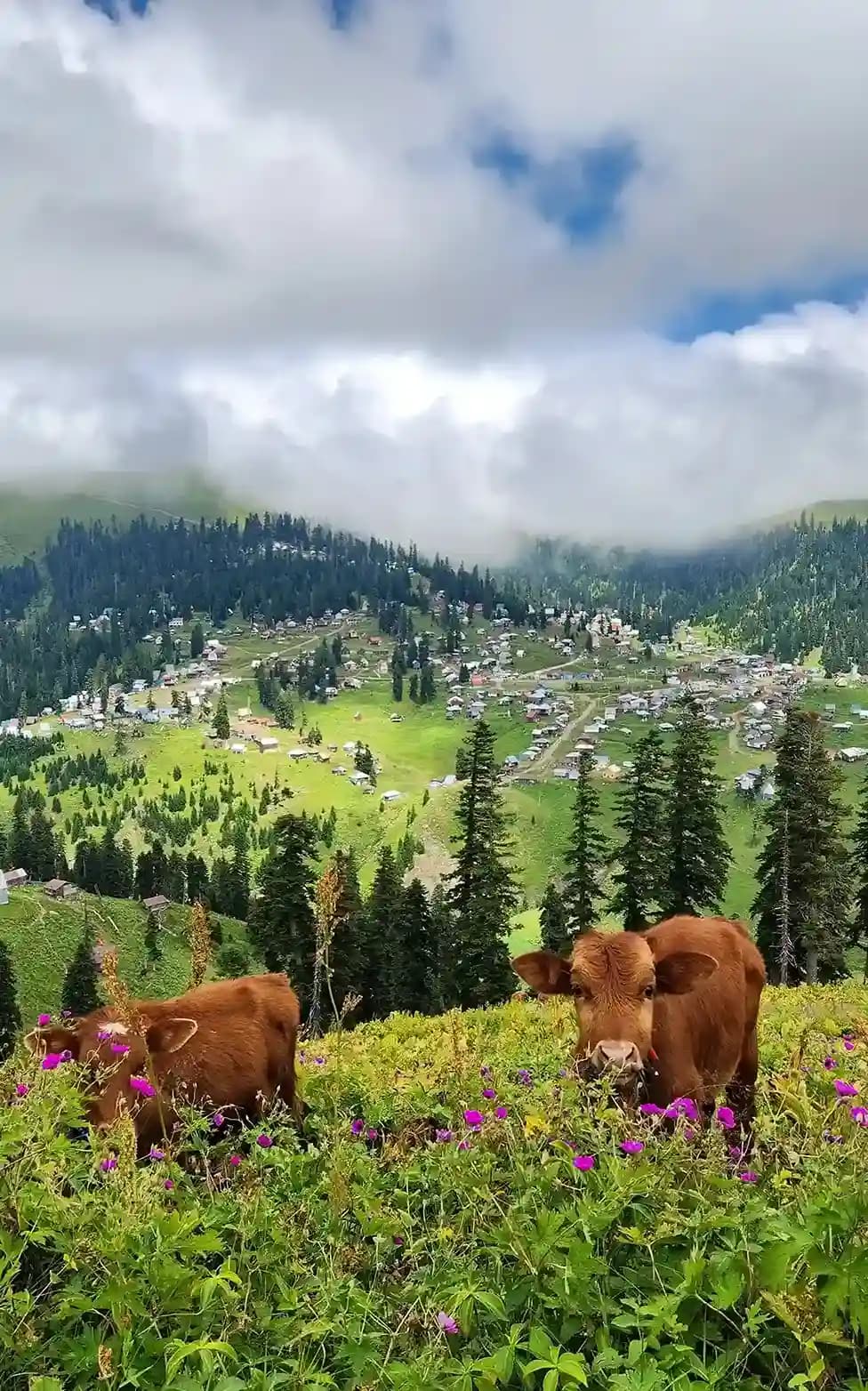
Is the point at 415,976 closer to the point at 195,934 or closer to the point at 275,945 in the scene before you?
the point at 275,945

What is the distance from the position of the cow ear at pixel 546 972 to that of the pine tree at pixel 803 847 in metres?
38.3

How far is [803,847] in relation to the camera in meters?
42.8

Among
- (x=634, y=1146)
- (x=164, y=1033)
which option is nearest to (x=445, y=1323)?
(x=634, y=1146)

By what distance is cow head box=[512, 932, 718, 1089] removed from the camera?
254 inches

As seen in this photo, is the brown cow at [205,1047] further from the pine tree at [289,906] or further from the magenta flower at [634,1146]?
the pine tree at [289,906]

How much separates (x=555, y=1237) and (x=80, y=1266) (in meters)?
2.39

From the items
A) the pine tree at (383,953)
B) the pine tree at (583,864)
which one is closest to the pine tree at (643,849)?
the pine tree at (583,864)

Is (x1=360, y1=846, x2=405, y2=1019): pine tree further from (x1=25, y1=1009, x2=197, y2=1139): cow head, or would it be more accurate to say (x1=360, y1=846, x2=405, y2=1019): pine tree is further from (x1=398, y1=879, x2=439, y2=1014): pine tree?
(x1=25, y1=1009, x2=197, y2=1139): cow head

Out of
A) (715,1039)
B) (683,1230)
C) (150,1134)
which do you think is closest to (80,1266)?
(683,1230)

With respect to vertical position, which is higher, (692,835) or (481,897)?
(692,835)

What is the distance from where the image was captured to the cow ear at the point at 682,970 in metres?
7.45

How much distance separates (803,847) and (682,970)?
3943 centimetres

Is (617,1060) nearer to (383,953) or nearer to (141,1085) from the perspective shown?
(141,1085)

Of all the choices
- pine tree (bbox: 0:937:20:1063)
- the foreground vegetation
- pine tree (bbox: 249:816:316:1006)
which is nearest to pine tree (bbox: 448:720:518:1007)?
pine tree (bbox: 249:816:316:1006)
